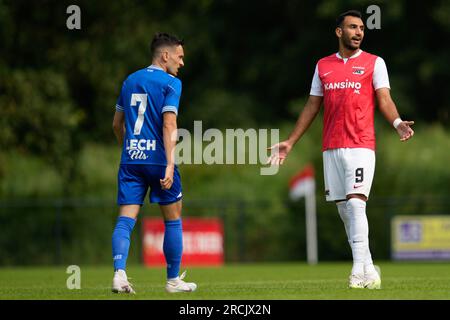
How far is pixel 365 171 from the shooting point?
9914 mm

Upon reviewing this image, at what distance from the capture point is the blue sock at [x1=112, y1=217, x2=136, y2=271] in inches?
368

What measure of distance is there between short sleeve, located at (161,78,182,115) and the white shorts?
1.53 metres

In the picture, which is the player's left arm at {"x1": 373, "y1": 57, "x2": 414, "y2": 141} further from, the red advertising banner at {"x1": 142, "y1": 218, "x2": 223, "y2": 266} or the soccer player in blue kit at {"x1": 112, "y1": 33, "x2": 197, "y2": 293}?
the red advertising banner at {"x1": 142, "y1": 218, "x2": 223, "y2": 266}

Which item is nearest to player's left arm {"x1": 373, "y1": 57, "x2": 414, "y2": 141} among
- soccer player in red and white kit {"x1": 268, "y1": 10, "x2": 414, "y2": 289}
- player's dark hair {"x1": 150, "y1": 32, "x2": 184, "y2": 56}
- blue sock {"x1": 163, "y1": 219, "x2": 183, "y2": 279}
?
soccer player in red and white kit {"x1": 268, "y1": 10, "x2": 414, "y2": 289}

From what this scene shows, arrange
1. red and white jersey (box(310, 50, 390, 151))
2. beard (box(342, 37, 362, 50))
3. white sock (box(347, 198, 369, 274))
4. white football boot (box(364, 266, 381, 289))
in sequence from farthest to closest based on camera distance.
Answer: beard (box(342, 37, 362, 50)), red and white jersey (box(310, 50, 390, 151)), white sock (box(347, 198, 369, 274)), white football boot (box(364, 266, 381, 289))

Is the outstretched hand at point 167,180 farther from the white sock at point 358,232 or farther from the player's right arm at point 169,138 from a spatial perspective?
the white sock at point 358,232

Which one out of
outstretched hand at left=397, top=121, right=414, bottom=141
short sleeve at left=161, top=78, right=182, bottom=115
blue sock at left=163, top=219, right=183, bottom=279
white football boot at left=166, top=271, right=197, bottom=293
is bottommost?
white football boot at left=166, top=271, right=197, bottom=293

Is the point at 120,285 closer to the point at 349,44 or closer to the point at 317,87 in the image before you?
the point at 317,87

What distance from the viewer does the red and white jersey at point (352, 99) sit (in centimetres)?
997

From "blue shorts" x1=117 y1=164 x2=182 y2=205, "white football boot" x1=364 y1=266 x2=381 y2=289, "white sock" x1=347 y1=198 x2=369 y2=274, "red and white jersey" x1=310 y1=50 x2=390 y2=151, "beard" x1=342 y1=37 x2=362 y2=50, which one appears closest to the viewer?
"blue shorts" x1=117 y1=164 x2=182 y2=205

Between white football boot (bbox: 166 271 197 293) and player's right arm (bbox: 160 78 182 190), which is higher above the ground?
player's right arm (bbox: 160 78 182 190)

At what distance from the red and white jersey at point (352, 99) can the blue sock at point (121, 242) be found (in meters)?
1.96

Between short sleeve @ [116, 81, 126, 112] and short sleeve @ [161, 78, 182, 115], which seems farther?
short sleeve @ [116, 81, 126, 112]

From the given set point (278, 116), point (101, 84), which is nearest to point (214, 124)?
point (278, 116)
